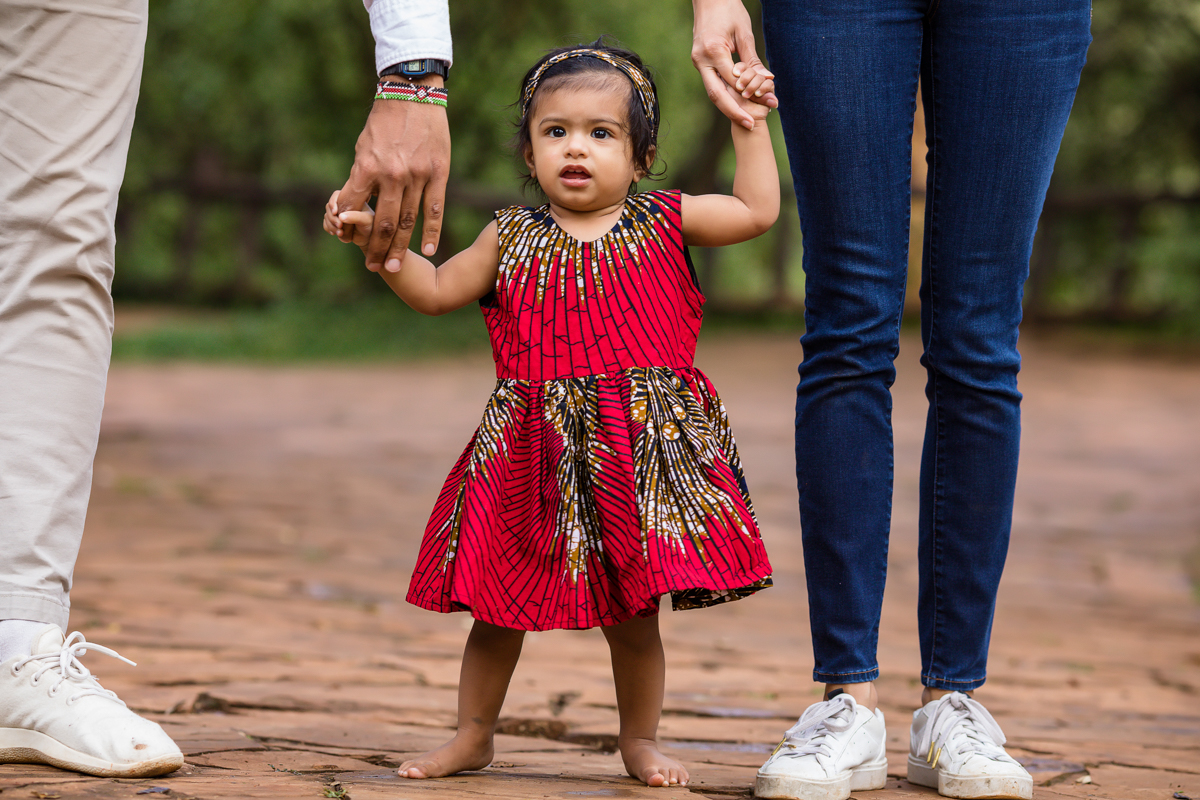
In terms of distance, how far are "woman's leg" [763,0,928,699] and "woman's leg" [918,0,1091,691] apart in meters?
0.06

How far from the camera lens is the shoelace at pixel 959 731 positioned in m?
1.92

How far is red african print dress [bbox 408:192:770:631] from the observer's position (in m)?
1.82

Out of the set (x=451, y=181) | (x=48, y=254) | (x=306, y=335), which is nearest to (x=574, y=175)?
(x=48, y=254)

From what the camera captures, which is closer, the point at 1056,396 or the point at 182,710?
the point at 182,710

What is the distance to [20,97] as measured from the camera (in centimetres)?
183

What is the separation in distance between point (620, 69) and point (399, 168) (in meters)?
0.45

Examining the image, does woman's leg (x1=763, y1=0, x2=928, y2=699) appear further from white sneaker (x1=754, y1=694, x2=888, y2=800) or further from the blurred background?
the blurred background

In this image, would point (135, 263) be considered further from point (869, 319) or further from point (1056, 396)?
point (869, 319)

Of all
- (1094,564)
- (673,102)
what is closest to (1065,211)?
(673,102)

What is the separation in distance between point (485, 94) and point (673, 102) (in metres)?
2.73

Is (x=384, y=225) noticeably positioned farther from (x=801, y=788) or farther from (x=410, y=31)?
(x=801, y=788)

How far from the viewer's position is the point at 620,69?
1.98m

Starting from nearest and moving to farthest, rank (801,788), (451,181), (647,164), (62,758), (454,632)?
(62,758) < (801,788) < (647,164) < (454,632) < (451,181)

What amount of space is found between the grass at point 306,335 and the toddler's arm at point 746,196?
955cm
